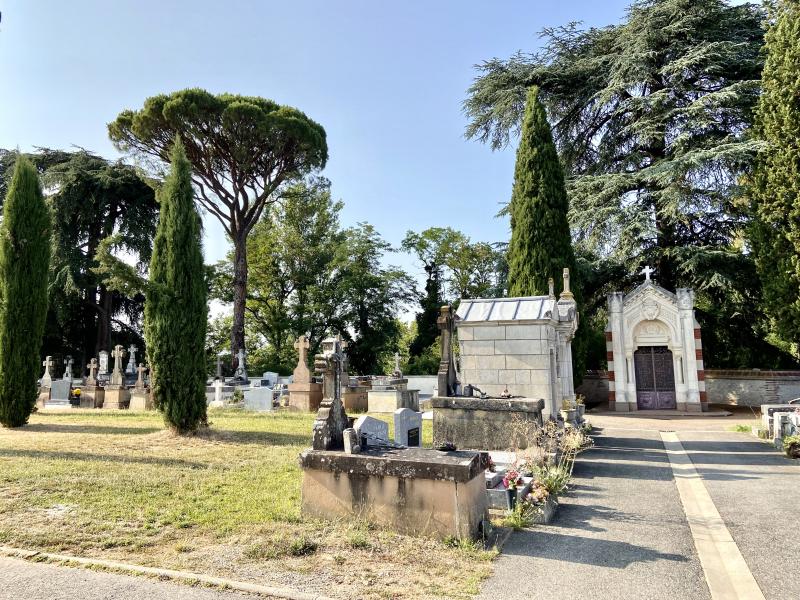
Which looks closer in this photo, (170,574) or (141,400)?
(170,574)

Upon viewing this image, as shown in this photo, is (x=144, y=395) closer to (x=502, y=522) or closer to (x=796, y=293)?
(x=502, y=522)

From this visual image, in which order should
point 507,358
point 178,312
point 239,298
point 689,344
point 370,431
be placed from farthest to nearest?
point 239,298 < point 689,344 < point 178,312 < point 507,358 < point 370,431

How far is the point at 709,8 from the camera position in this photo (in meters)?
18.4

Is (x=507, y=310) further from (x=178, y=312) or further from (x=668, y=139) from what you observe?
(x=668, y=139)

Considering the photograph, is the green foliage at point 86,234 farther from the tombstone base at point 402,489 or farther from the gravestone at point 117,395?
the tombstone base at point 402,489

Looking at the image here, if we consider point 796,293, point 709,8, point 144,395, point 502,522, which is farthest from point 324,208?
point 502,522

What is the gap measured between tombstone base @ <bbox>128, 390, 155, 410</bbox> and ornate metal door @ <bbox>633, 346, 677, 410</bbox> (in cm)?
1662

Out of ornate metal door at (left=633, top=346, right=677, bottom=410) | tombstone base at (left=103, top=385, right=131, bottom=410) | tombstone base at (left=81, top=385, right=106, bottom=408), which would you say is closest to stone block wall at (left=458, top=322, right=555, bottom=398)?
ornate metal door at (left=633, top=346, right=677, bottom=410)

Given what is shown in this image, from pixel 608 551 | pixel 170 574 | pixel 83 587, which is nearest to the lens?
pixel 83 587

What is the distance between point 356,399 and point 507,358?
8.26 m

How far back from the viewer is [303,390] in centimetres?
1645

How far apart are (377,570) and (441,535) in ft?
2.41

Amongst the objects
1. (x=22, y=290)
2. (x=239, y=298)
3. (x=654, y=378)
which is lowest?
(x=654, y=378)

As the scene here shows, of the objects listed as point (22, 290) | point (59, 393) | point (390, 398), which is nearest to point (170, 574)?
point (22, 290)
